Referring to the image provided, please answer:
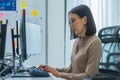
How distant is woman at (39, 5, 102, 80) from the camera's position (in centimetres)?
186

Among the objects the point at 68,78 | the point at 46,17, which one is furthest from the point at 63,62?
the point at 68,78

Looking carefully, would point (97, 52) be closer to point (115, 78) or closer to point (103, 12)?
point (115, 78)

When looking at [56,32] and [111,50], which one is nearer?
[111,50]

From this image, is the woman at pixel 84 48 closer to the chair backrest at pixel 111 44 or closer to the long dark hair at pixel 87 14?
the long dark hair at pixel 87 14

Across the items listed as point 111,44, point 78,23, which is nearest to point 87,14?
point 78,23

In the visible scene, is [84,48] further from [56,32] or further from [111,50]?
[56,32]

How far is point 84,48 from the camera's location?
1.98m

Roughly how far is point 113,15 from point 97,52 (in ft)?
5.54

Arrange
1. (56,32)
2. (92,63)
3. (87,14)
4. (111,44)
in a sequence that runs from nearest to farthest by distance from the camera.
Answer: (92,63), (87,14), (111,44), (56,32)

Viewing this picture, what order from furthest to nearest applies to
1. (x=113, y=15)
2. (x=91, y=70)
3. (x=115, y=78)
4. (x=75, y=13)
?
(x=113, y=15) < (x=115, y=78) < (x=75, y=13) < (x=91, y=70)

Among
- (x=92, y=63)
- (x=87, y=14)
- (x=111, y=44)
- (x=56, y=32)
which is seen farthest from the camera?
(x=56, y=32)

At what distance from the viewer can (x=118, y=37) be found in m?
2.26

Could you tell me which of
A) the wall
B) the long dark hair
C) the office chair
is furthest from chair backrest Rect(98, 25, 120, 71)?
the wall

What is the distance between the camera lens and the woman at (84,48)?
1.86 m
